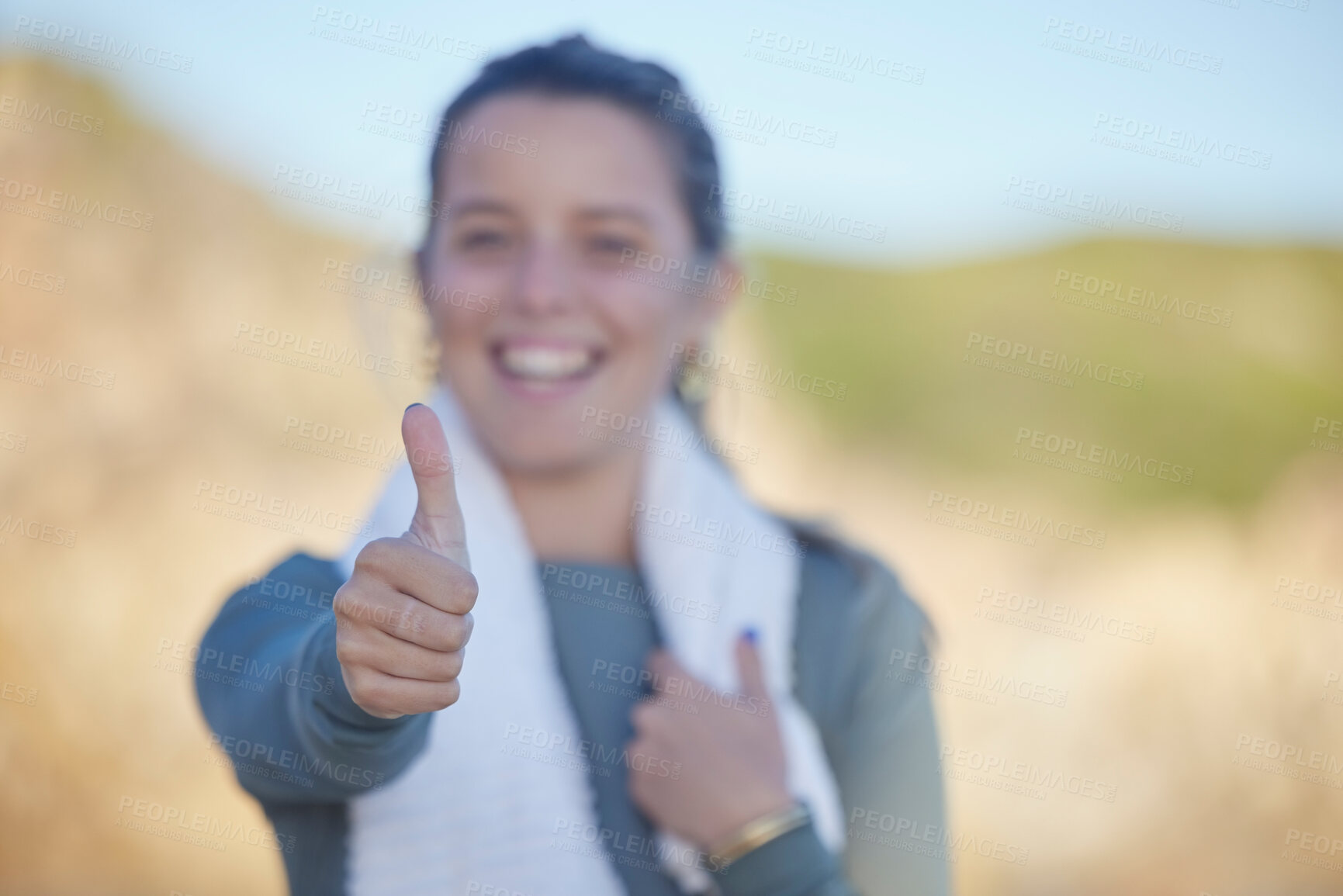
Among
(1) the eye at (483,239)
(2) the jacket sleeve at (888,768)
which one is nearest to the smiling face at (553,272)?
(1) the eye at (483,239)

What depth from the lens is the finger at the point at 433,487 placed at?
57 centimetres

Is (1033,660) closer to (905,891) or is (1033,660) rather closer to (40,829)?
(905,891)

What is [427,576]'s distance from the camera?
58 cm

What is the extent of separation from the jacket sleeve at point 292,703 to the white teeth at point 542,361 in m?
0.32

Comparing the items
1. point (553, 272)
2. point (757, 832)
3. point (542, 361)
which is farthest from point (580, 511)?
point (757, 832)

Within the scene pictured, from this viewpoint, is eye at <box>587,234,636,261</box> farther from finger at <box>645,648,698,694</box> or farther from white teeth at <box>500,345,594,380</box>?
finger at <box>645,648,698,694</box>

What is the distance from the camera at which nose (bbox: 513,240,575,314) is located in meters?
1.02

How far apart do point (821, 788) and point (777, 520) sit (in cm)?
33

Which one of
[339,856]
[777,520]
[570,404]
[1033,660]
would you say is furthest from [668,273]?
[1033,660]

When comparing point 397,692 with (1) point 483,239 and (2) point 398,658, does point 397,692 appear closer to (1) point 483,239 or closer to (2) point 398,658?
(2) point 398,658

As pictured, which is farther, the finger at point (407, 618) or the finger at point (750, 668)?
the finger at point (750, 668)

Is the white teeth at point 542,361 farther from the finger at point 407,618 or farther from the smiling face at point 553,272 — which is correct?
the finger at point 407,618

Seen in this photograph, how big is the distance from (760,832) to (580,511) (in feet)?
1.42

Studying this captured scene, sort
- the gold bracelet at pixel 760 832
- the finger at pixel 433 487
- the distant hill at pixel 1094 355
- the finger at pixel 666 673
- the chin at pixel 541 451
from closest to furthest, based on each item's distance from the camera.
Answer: the finger at pixel 433 487 → the gold bracelet at pixel 760 832 → the finger at pixel 666 673 → the chin at pixel 541 451 → the distant hill at pixel 1094 355
